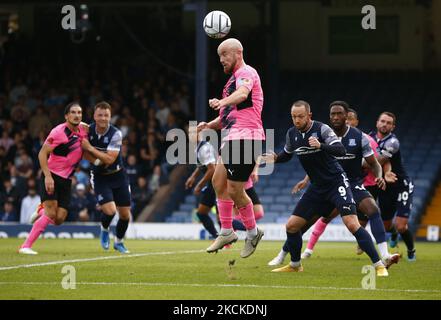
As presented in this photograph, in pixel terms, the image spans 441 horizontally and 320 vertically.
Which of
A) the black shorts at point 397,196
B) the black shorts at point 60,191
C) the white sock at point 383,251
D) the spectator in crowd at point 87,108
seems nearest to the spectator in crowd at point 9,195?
the spectator in crowd at point 87,108

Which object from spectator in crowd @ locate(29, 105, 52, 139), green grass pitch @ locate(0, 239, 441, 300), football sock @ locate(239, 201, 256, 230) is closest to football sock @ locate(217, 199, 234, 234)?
football sock @ locate(239, 201, 256, 230)

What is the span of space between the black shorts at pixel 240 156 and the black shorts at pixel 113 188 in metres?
5.02

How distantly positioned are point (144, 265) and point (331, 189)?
304 cm

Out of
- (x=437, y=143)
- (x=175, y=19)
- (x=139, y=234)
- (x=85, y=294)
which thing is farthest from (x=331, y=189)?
(x=175, y=19)

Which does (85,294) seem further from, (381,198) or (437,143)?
(437,143)

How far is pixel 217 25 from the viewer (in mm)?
14461

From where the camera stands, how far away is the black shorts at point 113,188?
1773 centimetres

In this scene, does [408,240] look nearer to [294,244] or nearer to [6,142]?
[294,244]

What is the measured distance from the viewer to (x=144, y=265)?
47.5 feet

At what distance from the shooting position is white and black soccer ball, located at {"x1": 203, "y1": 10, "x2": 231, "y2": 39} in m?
14.3

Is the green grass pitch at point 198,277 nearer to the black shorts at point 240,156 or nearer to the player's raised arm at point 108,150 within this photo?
the black shorts at point 240,156

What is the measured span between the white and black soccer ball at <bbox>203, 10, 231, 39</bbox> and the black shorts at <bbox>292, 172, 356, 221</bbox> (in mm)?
2544

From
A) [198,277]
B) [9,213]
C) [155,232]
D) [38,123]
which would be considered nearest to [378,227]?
[198,277]

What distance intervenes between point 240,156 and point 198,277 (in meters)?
1.60
